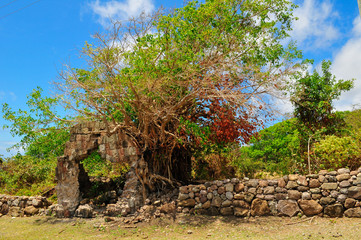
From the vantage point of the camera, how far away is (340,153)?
971 cm

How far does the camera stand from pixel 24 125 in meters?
12.0

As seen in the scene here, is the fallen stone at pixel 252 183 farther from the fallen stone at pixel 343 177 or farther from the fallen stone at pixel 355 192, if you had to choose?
the fallen stone at pixel 355 192

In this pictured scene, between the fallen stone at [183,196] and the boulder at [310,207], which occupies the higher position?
the fallen stone at [183,196]

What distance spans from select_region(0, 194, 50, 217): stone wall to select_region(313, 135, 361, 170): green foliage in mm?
10656

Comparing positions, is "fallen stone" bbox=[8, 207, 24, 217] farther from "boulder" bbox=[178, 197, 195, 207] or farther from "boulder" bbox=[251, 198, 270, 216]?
"boulder" bbox=[251, 198, 270, 216]

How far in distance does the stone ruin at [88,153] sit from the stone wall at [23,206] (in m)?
1.68

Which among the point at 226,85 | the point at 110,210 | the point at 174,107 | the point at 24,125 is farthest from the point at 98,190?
the point at 226,85

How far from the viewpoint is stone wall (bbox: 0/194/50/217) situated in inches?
469

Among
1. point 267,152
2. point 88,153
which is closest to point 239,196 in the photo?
point 88,153

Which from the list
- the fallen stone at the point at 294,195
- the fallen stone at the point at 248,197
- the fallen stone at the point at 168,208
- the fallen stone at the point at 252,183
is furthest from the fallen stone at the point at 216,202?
the fallen stone at the point at 294,195

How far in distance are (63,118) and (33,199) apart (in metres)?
3.53

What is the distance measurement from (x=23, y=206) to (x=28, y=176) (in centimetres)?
431

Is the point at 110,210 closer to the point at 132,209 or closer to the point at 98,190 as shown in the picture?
the point at 132,209

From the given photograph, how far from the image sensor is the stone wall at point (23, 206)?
1191 cm
